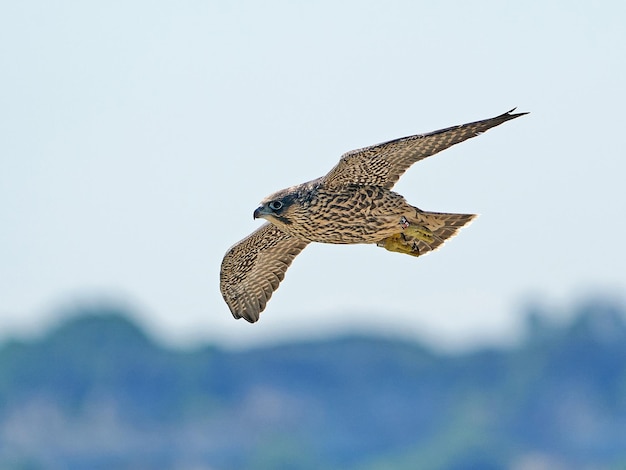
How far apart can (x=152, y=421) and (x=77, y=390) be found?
7.99 m

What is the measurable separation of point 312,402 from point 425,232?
154 meters

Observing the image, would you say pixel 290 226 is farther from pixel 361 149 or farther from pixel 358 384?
pixel 358 384

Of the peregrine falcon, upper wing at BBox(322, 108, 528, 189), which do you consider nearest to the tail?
the peregrine falcon

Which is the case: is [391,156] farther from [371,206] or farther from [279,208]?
[279,208]

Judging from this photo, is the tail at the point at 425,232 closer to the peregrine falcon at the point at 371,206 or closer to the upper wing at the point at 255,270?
the peregrine falcon at the point at 371,206

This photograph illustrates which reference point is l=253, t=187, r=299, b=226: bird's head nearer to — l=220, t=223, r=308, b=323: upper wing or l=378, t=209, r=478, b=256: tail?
l=378, t=209, r=478, b=256: tail

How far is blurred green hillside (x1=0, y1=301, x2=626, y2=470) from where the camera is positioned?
146m

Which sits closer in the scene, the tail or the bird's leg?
the bird's leg

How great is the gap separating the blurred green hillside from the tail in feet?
406

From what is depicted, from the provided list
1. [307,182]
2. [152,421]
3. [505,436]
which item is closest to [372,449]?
[505,436]

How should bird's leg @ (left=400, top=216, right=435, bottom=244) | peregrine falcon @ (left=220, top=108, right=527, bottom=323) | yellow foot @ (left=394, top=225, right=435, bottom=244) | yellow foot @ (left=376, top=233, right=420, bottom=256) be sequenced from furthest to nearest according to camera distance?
yellow foot @ (left=376, top=233, right=420, bottom=256) → yellow foot @ (left=394, top=225, right=435, bottom=244) → bird's leg @ (left=400, top=216, right=435, bottom=244) → peregrine falcon @ (left=220, top=108, right=527, bottom=323)

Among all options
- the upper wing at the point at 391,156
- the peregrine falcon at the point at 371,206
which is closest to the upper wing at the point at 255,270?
the peregrine falcon at the point at 371,206

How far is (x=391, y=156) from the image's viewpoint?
15805 mm

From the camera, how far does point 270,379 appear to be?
166250 mm
